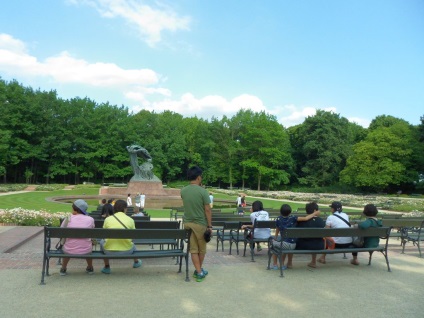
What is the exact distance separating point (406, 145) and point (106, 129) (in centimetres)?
4568

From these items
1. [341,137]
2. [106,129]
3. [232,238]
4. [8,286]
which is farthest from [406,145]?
[8,286]

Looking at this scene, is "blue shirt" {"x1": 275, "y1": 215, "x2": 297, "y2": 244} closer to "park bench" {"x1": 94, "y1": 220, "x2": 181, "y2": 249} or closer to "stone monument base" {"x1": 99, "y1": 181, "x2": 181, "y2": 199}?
"park bench" {"x1": 94, "y1": 220, "x2": 181, "y2": 249}

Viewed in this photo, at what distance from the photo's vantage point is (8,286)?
17.6ft

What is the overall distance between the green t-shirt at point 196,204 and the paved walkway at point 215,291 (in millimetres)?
1005

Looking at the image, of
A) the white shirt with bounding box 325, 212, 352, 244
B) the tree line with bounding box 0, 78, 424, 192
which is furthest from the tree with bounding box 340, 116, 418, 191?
the white shirt with bounding box 325, 212, 352, 244

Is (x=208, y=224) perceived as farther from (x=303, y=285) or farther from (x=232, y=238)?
(x=232, y=238)

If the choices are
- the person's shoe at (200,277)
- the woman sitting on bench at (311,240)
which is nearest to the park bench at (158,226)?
the person's shoe at (200,277)

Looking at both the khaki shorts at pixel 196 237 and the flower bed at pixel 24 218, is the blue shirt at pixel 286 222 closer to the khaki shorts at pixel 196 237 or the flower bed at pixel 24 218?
the khaki shorts at pixel 196 237

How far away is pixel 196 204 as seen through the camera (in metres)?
6.09

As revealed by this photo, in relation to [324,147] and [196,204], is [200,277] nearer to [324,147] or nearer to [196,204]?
[196,204]

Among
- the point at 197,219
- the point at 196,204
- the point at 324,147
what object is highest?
the point at 324,147

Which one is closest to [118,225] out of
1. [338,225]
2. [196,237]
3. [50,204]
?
[196,237]

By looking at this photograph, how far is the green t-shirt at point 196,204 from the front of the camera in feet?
19.9

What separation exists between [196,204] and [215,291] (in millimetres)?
1408
